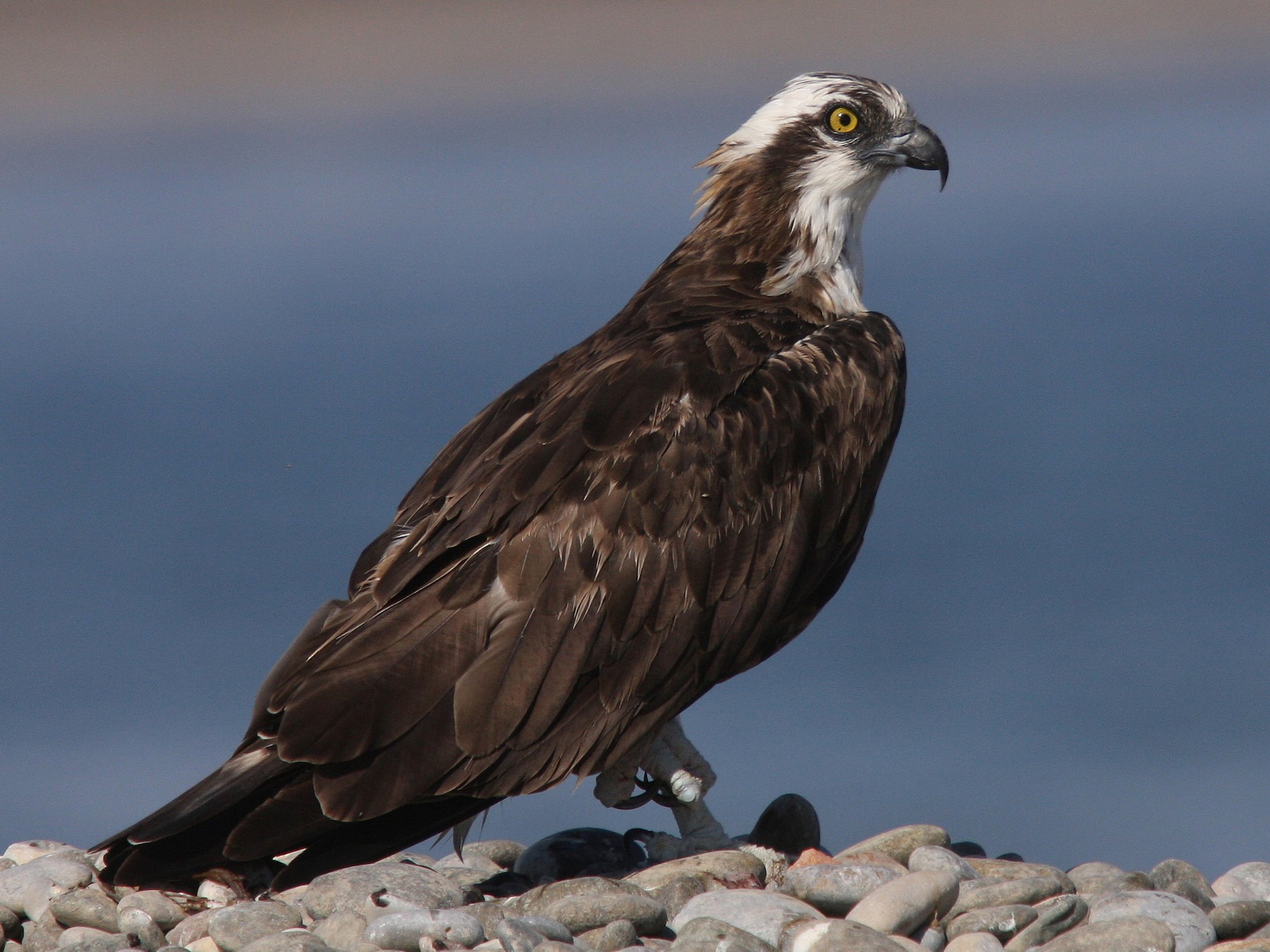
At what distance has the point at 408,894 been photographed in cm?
516

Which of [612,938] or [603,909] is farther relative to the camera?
[603,909]

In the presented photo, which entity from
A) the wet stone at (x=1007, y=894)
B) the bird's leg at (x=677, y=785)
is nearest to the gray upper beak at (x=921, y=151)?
the bird's leg at (x=677, y=785)

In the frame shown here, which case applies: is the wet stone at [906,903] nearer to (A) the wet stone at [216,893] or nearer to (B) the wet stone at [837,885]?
(B) the wet stone at [837,885]

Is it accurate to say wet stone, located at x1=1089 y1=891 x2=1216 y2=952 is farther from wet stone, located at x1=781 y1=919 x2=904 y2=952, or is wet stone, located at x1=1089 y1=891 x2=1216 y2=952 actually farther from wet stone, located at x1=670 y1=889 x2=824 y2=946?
wet stone, located at x1=670 y1=889 x2=824 y2=946

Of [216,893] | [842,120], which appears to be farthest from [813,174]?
[216,893]

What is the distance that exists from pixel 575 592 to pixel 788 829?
1.25m

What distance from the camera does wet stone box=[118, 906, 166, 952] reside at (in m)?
5.02

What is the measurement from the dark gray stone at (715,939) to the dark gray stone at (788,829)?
1.45 meters

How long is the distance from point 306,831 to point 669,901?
1176 mm

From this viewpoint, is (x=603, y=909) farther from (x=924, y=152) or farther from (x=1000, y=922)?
(x=924, y=152)

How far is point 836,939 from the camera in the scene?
4.32 meters

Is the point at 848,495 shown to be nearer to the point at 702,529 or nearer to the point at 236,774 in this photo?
the point at 702,529

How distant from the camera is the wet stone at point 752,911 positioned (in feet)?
15.1

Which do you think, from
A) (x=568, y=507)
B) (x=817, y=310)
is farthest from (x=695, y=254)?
(x=568, y=507)
